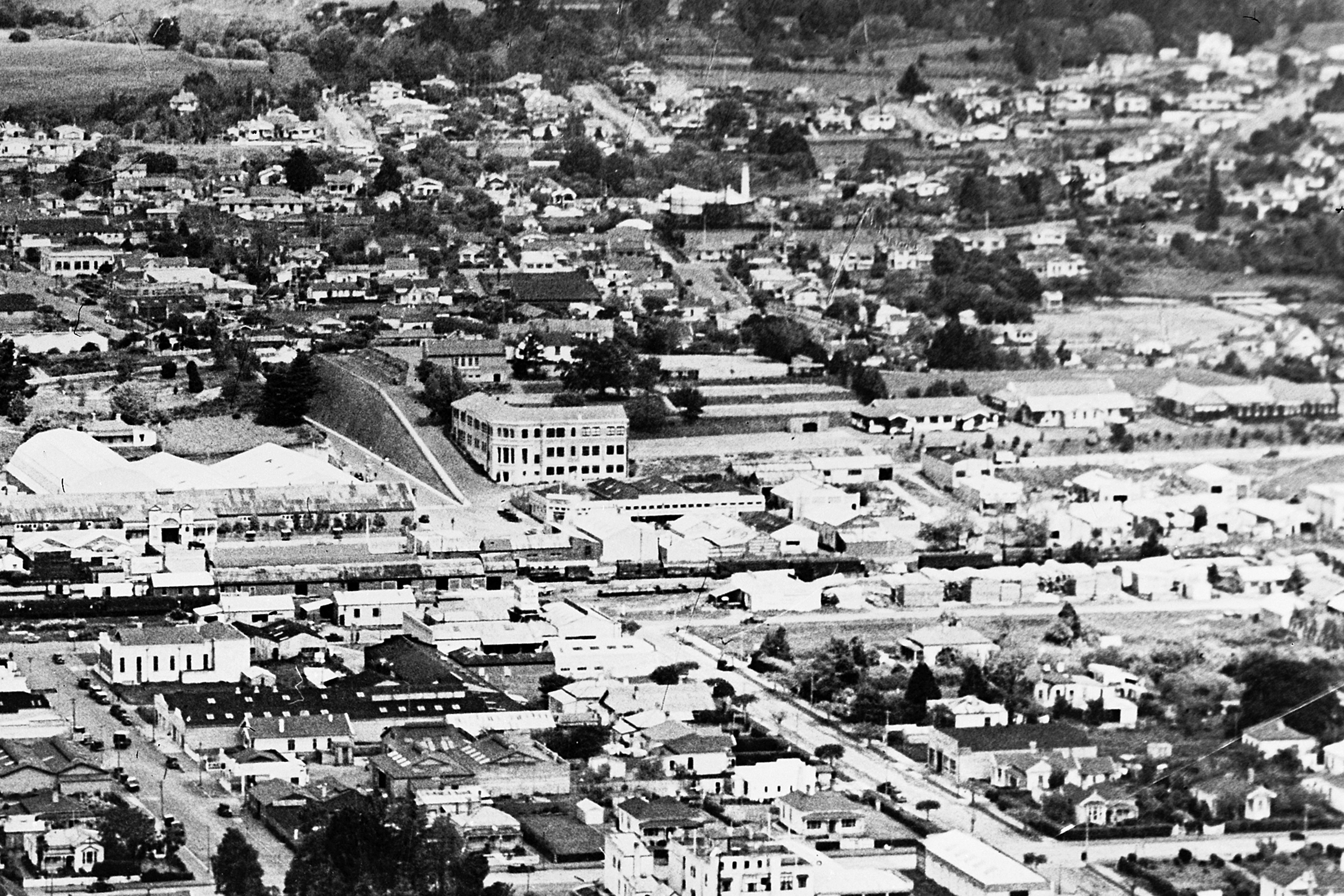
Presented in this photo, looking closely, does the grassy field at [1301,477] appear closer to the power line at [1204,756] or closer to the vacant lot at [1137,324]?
the vacant lot at [1137,324]

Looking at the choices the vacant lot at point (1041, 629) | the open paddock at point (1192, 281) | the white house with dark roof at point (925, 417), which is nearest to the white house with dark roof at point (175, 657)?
the vacant lot at point (1041, 629)

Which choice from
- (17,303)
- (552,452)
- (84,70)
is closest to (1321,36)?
(552,452)

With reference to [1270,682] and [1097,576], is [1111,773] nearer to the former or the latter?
[1270,682]

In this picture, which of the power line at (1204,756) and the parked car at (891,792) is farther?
the parked car at (891,792)

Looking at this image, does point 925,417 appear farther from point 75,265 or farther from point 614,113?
point 614,113

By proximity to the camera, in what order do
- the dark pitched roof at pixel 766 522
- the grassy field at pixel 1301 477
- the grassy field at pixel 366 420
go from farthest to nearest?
1. the grassy field at pixel 366 420
2. the grassy field at pixel 1301 477
3. the dark pitched roof at pixel 766 522

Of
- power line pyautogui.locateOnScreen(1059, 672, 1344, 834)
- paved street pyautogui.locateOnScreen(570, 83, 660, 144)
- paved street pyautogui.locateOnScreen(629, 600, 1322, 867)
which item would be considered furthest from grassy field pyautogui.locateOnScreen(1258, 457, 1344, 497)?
paved street pyautogui.locateOnScreen(570, 83, 660, 144)
